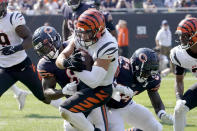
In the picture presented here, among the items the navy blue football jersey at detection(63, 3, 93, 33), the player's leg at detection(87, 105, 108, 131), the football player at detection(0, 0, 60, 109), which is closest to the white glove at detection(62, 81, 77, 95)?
the player's leg at detection(87, 105, 108, 131)

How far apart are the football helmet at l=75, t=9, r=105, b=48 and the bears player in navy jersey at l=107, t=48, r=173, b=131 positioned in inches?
24.8

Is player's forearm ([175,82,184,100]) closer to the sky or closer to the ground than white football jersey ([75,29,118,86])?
closer to the ground

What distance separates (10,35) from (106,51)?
81.6 inches

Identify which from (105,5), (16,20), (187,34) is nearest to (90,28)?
(187,34)

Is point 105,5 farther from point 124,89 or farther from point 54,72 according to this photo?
point 124,89

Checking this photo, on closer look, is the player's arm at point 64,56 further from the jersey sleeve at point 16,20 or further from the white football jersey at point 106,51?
the jersey sleeve at point 16,20

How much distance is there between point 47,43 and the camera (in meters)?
4.86

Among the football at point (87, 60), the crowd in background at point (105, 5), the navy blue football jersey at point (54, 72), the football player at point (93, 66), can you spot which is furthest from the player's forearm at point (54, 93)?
the crowd in background at point (105, 5)

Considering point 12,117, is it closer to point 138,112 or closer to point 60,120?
point 60,120

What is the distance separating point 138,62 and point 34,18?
1017cm

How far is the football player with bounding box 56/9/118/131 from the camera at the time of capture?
4.36m

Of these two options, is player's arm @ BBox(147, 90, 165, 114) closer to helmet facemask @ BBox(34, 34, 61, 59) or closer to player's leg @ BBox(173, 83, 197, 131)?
player's leg @ BBox(173, 83, 197, 131)

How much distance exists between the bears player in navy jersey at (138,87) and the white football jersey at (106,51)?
383 millimetres

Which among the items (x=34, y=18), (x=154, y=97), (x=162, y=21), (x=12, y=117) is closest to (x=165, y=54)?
(x=162, y=21)
